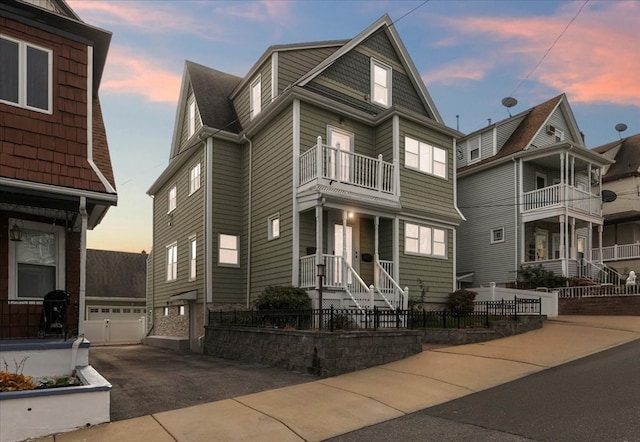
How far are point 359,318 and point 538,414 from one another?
6.09m

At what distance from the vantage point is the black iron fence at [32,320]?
363 inches

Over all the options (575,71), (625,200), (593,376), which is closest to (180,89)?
(575,71)

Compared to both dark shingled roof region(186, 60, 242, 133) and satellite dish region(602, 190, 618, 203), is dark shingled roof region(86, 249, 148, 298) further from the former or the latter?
satellite dish region(602, 190, 618, 203)

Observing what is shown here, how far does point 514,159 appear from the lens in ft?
78.3

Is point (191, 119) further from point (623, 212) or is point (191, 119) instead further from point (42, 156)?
point (623, 212)

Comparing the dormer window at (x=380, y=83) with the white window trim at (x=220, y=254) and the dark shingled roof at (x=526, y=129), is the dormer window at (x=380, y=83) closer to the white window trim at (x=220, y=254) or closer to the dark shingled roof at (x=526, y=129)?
the white window trim at (x=220, y=254)

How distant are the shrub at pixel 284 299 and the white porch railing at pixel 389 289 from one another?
7.31 feet

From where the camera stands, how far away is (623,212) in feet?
94.6

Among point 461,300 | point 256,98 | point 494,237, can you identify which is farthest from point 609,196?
point 256,98

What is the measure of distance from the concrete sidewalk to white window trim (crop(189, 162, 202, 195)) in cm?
1163

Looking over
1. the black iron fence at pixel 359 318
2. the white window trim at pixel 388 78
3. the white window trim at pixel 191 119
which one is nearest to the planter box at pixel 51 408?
the black iron fence at pixel 359 318

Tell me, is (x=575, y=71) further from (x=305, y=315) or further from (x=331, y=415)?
(x=331, y=415)

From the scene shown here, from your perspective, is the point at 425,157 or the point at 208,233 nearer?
the point at 208,233

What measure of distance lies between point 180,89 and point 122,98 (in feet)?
10.1
